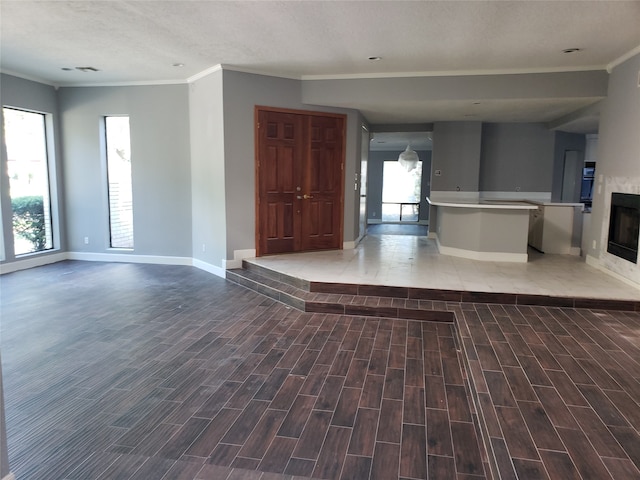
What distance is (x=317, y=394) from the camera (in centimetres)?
286

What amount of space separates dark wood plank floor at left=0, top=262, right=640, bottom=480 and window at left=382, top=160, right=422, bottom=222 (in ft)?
33.3

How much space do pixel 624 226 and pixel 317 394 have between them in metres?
4.43

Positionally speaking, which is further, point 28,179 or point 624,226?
point 28,179

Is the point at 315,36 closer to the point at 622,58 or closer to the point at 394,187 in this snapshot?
the point at 622,58

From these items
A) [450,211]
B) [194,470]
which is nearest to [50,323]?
[194,470]

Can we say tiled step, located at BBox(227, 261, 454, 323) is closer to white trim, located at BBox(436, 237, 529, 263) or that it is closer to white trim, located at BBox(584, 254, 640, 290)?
white trim, located at BBox(436, 237, 529, 263)

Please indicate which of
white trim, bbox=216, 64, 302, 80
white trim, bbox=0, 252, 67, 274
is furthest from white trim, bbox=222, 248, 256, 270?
white trim, bbox=0, 252, 67, 274

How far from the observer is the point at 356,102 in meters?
6.28

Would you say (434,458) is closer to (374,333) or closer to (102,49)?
(374,333)

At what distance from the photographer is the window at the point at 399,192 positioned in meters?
14.1

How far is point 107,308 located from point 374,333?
9.72 ft

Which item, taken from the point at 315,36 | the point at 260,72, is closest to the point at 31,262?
the point at 260,72

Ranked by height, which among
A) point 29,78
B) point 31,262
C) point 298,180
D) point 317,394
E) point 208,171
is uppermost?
point 29,78

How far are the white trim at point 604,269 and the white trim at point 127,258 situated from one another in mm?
5964
